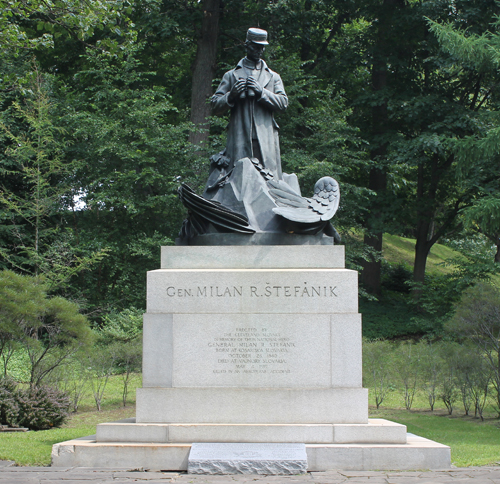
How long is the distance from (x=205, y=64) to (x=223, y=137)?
322cm

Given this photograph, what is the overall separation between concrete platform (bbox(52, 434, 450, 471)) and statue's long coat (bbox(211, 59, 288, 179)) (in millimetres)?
3828

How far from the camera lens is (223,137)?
776 inches

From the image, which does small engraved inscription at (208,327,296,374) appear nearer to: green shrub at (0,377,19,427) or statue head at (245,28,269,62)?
statue head at (245,28,269,62)

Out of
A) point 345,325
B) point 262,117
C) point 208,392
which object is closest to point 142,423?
point 208,392

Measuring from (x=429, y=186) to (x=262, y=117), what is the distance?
15987 mm

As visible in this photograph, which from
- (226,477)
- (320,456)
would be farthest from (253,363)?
(226,477)

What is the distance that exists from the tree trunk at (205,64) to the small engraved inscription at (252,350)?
568 inches

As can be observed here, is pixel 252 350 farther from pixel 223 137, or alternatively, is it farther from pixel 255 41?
pixel 223 137

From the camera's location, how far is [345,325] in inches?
277

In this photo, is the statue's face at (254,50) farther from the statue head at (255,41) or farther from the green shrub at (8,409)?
the green shrub at (8,409)

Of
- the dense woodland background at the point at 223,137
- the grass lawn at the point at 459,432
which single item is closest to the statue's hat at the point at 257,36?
the grass lawn at the point at 459,432

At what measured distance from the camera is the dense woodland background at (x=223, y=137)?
19.4 m

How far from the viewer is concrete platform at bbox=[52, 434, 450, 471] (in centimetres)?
629

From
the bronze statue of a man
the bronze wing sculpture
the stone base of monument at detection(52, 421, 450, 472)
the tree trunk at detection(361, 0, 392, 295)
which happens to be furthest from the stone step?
the tree trunk at detection(361, 0, 392, 295)
